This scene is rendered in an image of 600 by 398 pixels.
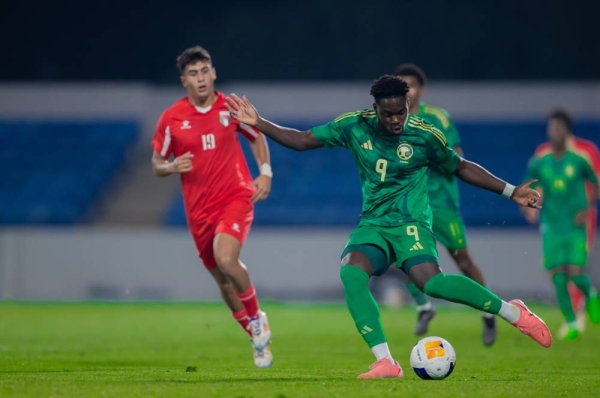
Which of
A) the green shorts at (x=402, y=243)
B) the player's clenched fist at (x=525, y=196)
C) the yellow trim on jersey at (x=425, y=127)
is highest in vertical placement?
the yellow trim on jersey at (x=425, y=127)

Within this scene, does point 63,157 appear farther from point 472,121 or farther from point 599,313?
point 599,313

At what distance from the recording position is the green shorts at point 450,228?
11094 millimetres

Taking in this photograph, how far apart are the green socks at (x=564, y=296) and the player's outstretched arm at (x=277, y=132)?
6.87 m

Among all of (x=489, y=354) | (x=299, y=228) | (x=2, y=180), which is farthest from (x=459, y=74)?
(x=489, y=354)

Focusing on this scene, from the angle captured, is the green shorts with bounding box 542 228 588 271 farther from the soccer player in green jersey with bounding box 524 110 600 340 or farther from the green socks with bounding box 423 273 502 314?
the green socks with bounding box 423 273 502 314

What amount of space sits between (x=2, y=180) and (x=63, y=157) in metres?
1.76

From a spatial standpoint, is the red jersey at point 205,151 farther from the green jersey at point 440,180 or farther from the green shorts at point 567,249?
the green shorts at point 567,249

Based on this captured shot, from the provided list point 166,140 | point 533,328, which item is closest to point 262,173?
point 166,140

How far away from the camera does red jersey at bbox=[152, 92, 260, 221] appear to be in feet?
32.6

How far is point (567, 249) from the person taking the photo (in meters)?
14.2

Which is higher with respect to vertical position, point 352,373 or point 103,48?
point 103,48

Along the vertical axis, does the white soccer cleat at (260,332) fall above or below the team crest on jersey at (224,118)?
below

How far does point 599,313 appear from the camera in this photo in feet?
49.3

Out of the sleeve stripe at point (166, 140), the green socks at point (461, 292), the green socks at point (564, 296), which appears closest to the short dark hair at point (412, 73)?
the sleeve stripe at point (166, 140)
